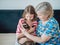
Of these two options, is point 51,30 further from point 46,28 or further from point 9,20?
point 9,20

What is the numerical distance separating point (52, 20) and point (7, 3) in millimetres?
431

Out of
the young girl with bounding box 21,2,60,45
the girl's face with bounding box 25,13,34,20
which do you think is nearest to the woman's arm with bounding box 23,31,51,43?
the young girl with bounding box 21,2,60,45

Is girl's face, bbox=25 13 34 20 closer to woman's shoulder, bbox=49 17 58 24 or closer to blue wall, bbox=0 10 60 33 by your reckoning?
blue wall, bbox=0 10 60 33

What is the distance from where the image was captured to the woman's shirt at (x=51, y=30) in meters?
0.97

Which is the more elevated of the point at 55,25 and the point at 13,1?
the point at 13,1

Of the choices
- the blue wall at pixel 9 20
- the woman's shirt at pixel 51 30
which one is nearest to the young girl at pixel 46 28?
the woman's shirt at pixel 51 30

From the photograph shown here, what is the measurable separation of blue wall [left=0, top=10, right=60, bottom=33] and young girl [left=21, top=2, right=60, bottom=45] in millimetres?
110

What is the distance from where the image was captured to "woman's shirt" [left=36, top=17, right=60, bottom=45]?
0.97 meters

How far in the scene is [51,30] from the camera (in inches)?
38.2

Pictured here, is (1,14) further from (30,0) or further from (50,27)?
(50,27)

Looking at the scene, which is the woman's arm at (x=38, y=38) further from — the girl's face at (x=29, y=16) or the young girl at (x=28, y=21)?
the girl's face at (x=29, y=16)

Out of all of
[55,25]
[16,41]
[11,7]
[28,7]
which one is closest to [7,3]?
[11,7]

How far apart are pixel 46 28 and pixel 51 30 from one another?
0.04 meters

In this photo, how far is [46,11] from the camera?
99cm
